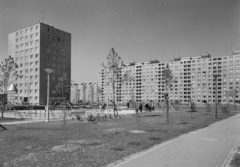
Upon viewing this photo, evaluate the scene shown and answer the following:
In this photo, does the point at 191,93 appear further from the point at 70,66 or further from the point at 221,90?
the point at 70,66

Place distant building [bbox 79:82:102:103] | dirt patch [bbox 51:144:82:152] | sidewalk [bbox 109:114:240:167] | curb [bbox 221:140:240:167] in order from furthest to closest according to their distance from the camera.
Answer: distant building [bbox 79:82:102:103] → dirt patch [bbox 51:144:82:152] → sidewalk [bbox 109:114:240:167] → curb [bbox 221:140:240:167]

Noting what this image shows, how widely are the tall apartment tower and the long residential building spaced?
975 inches

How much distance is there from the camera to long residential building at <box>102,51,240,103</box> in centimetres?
8878

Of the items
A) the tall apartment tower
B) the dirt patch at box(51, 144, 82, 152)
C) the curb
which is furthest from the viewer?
the tall apartment tower

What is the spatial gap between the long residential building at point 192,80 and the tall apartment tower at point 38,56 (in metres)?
24.8

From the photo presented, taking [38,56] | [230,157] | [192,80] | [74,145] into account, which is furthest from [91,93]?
[230,157]

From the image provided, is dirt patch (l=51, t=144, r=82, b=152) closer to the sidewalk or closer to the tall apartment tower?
the sidewalk

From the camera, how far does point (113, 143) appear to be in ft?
28.7

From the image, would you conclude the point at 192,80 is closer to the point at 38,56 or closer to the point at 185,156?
the point at 38,56

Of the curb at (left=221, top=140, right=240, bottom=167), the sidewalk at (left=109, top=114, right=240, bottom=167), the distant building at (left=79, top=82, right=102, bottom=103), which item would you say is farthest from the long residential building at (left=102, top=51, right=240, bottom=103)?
the curb at (left=221, top=140, right=240, bottom=167)

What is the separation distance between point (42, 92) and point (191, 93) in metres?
68.1

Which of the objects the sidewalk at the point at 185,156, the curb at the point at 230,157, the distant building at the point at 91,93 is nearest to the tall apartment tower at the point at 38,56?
the distant building at the point at 91,93

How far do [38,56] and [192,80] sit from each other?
232 feet

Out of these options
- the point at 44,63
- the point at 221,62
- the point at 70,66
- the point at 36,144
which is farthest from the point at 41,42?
the point at 221,62
